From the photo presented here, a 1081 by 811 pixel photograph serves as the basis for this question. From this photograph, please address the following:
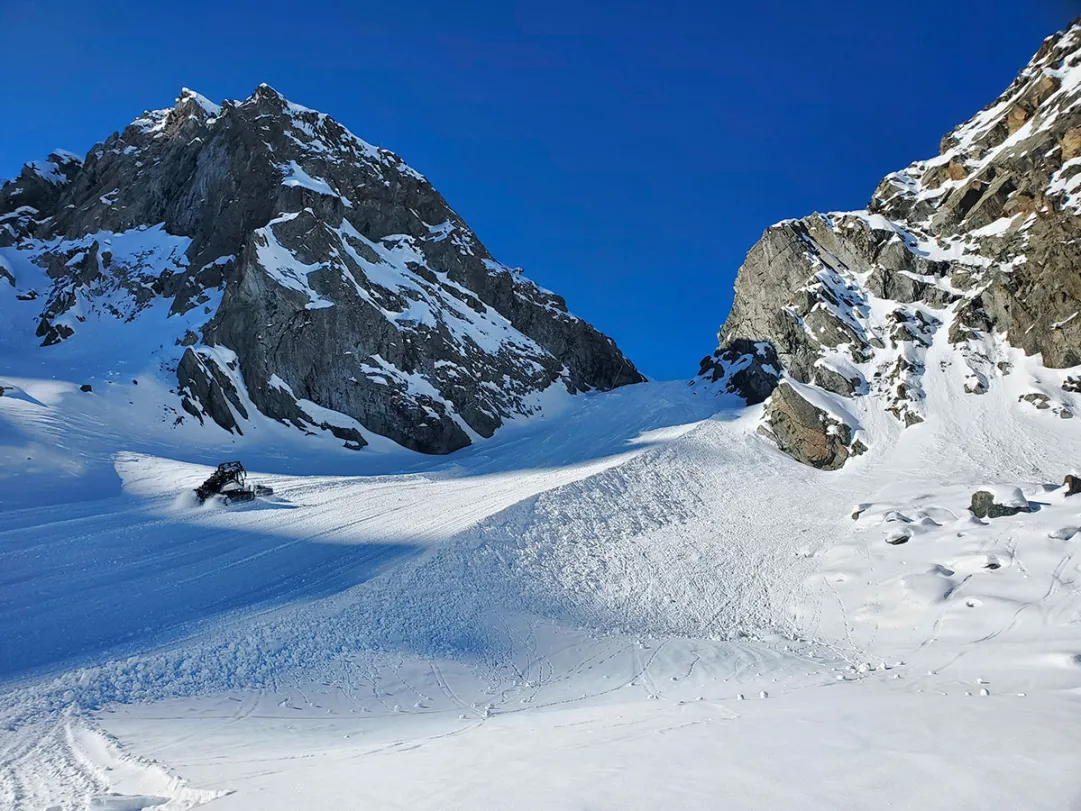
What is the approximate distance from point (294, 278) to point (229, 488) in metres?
31.2

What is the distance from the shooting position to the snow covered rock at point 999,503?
20.5 metres

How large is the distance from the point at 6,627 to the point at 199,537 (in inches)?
284

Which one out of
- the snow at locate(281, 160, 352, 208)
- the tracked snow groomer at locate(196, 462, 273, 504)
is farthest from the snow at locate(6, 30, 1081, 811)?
the snow at locate(281, 160, 352, 208)

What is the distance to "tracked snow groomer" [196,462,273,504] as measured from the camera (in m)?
24.6

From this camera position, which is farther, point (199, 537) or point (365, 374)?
point (365, 374)

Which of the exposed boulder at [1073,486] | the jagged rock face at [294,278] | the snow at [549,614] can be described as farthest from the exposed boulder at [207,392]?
the exposed boulder at [1073,486]

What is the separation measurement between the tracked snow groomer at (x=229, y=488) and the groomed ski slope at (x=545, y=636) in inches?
39.0

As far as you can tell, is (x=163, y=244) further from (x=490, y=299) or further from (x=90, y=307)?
(x=490, y=299)

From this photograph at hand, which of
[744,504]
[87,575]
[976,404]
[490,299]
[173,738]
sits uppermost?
[490,299]

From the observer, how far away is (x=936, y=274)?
48.3m

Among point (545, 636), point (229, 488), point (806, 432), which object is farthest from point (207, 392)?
point (806, 432)

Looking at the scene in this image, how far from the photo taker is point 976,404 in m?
37.9

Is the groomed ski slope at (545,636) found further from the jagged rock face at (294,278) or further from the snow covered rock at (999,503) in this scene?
the jagged rock face at (294,278)

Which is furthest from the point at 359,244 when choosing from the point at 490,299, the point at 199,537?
the point at 199,537
